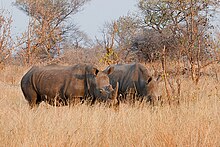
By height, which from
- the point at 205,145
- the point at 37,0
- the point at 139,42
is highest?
the point at 37,0

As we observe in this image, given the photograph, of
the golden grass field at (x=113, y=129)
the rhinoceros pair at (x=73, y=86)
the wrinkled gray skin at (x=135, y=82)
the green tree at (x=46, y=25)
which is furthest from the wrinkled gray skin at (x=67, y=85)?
the green tree at (x=46, y=25)

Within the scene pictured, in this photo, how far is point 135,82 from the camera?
9.54 m

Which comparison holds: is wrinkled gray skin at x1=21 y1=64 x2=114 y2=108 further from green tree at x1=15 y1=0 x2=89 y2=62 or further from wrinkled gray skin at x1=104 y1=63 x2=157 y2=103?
green tree at x1=15 y1=0 x2=89 y2=62

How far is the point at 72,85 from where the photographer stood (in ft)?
26.9

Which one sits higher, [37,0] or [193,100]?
[37,0]

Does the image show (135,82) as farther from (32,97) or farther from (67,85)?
(32,97)

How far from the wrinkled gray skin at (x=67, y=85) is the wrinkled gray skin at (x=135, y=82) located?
0.71 m

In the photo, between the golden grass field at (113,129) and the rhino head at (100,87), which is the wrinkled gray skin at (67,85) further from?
the golden grass field at (113,129)

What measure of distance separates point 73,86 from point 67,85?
13 cm

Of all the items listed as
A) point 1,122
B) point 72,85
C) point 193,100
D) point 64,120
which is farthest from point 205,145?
point 72,85

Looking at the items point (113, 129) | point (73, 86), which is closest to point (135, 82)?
point (73, 86)

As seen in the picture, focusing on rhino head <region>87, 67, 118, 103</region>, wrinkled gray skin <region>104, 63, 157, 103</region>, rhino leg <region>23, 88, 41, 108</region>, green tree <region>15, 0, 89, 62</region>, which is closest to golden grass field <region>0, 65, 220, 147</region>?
rhino head <region>87, 67, 118, 103</region>

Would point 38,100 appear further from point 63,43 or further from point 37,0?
point 63,43

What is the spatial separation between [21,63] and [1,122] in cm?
1479
